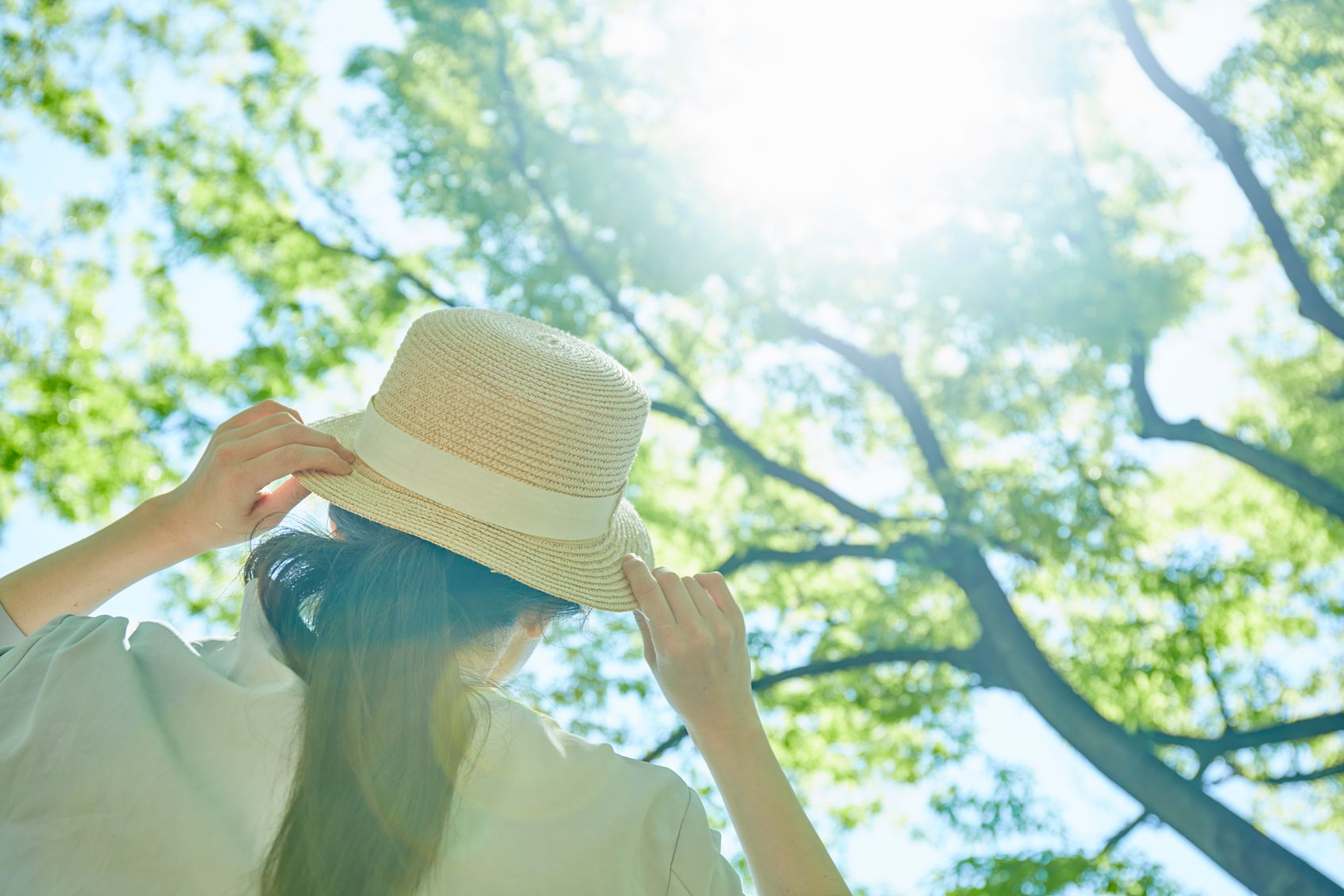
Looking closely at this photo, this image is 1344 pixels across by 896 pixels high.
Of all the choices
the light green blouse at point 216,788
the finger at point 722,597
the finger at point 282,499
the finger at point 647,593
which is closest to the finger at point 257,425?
the finger at point 282,499

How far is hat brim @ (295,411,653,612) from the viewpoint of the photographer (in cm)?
151

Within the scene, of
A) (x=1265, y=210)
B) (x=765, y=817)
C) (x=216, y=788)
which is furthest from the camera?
(x=1265, y=210)

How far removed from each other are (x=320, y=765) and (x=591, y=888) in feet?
1.22

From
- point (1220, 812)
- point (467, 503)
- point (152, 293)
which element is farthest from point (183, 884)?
point (152, 293)

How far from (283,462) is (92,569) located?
0.36m

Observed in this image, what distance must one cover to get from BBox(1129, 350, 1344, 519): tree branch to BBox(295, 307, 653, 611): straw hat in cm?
590

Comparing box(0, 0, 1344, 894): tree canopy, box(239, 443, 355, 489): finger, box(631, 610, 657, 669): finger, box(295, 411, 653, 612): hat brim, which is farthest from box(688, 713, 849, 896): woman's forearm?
box(0, 0, 1344, 894): tree canopy

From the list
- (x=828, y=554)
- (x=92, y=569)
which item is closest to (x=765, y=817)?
(x=92, y=569)

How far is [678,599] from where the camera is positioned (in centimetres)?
159

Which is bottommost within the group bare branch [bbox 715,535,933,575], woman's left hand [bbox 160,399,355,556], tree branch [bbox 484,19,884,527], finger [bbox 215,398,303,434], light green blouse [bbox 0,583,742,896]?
light green blouse [bbox 0,583,742,896]

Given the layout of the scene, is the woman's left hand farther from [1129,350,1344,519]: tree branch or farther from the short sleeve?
[1129,350,1344,519]: tree branch

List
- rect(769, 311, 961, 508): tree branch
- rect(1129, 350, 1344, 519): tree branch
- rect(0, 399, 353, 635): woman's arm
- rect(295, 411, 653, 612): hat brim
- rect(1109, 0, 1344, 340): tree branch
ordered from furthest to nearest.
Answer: rect(769, 311, 961, 508): tree branch, rect(1109, 0, 1344, 340): tree branch, rect(1129, 350, 1344, 519): tree branch, rect(0, 399, 353, 635): woman's arm, rect(295, 411, 653, 612): hat brim

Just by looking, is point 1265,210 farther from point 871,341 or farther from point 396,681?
point 396,681

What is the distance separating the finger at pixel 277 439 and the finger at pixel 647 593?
0.52 m
